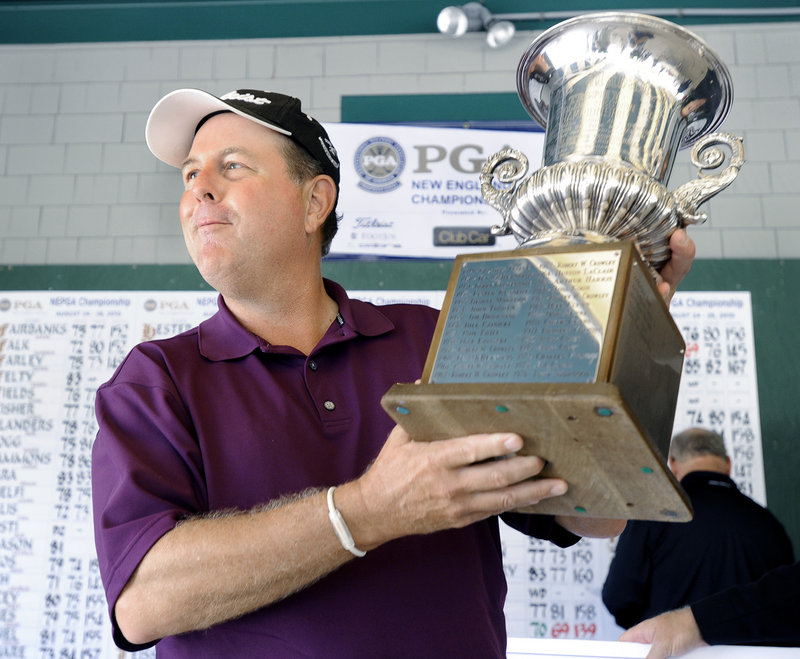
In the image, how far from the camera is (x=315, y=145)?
5.00 feet

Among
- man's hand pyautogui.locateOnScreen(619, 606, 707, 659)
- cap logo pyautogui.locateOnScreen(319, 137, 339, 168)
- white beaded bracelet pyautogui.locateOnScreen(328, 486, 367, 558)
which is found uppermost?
cap logo pyautogui.locateOnScreen(319, 137, 339, 168)

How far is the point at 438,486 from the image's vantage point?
0.90 m

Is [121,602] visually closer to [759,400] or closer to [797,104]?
[759,400]

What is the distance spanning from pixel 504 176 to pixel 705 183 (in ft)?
0.92

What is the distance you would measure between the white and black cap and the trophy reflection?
1.24ft

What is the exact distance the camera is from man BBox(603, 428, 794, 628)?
2.67 m

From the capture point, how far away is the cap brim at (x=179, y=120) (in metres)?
1.40

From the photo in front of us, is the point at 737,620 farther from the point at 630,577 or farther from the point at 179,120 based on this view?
the point at 179,120

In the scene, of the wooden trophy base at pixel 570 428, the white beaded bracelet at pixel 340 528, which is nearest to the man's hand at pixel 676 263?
the wooden trophy base at pixel 570 428

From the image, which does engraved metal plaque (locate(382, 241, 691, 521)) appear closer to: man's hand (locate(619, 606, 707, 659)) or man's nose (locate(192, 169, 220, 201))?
man's nose (locate(192, 169, 220, 201))

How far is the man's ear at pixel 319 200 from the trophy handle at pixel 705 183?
0.63 m

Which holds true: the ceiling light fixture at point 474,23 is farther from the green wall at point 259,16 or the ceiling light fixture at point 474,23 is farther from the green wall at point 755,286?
the green wall at point 755,286

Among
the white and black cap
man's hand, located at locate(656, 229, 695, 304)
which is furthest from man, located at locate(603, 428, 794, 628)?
the white and black cap

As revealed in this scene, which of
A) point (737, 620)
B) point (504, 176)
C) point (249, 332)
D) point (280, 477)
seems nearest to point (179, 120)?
point (249, 332)
